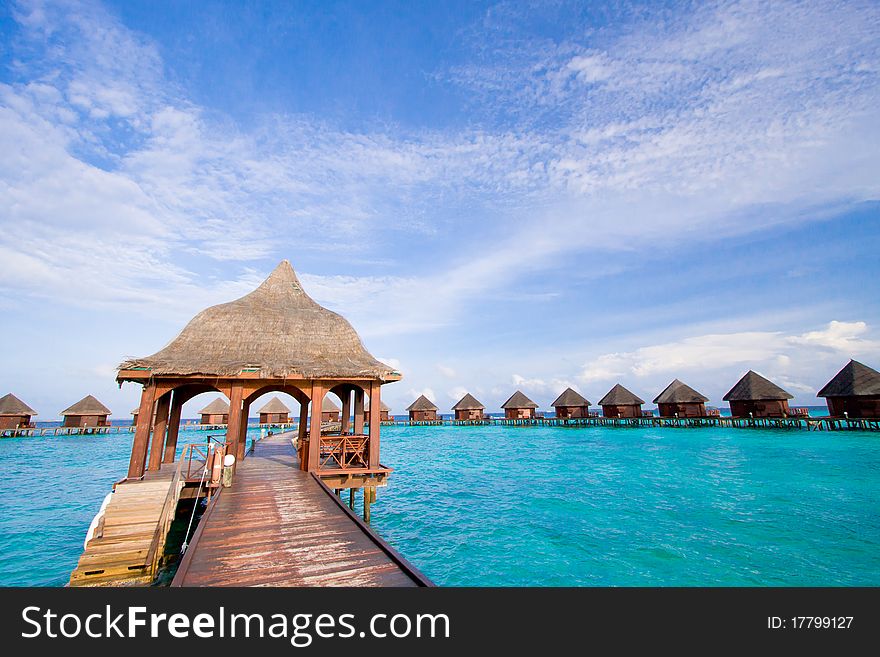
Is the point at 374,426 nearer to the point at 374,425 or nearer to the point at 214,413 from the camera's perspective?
the point at 374,425

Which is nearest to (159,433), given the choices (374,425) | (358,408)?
(358,408)

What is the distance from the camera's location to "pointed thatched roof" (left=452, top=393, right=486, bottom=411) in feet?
221

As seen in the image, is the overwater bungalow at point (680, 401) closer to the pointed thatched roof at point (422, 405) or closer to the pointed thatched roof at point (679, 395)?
the pointed thatched roof at point (679, 395)

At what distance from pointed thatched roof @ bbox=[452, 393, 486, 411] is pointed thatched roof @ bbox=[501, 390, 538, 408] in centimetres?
451

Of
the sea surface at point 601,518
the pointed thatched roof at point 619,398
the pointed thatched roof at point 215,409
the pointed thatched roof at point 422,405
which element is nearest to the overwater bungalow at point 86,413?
the pointed thatched roof at point 215,409

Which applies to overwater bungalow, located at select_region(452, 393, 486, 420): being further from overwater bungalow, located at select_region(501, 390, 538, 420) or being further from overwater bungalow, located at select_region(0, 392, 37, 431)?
overwater bungalow, located at select_region(0, 392, 37, 431)

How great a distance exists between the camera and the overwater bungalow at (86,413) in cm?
4969

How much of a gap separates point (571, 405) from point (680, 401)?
1433 cm

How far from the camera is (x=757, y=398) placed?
44438 mm

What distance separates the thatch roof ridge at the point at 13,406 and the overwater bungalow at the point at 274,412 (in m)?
25.7

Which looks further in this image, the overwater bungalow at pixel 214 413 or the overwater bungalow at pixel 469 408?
the overwater bungalow at pixel 469 408
